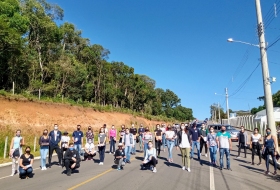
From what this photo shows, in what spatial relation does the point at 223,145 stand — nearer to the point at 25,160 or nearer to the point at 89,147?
the point at 89,147

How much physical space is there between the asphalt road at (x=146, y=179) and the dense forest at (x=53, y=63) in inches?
948

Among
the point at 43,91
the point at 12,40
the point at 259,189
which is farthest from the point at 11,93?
the point at 259,189

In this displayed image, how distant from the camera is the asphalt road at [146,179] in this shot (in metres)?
8.22

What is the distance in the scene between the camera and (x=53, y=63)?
46656 mm

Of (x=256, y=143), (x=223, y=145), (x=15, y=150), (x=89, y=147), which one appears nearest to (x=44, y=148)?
(x=15, y=150)

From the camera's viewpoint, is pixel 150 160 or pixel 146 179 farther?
pixel 150 160

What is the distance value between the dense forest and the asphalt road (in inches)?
948

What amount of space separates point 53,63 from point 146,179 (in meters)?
41.6

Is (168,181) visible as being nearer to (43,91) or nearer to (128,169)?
(128,169)

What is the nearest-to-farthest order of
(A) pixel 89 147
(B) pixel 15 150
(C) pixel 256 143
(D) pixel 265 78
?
(B) pixel 15 150 → (C) pixel 256 143 → (A) pixel 89 147 → (D) pixel 265 78

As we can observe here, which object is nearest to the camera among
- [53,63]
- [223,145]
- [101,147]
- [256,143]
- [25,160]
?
[25,160]

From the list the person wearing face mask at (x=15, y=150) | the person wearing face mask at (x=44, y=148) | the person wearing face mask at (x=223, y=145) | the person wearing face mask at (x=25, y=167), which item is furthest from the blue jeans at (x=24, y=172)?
the person wearing face mask at (x=223, y=145)

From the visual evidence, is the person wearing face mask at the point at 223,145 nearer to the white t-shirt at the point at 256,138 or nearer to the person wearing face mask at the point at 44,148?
the white t-shirt at the point at 256,138

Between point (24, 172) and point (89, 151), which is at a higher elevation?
Result: point (89, 151)
